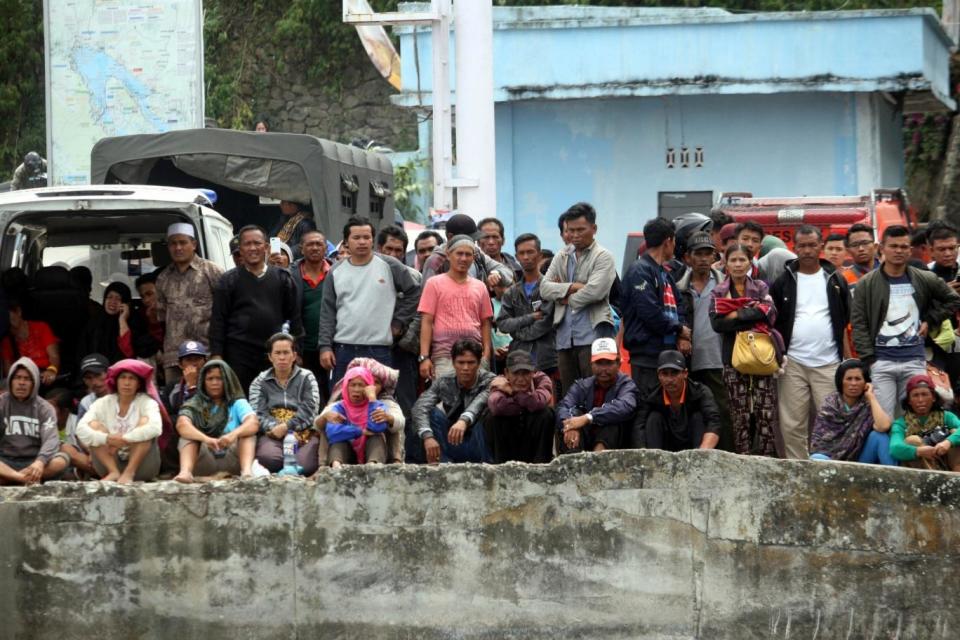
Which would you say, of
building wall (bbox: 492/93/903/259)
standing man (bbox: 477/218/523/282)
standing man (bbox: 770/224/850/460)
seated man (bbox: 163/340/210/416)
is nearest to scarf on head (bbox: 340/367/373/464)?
seated man (bbox: 163/340/210/416)

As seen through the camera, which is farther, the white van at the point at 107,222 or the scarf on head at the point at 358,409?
the white van at the point at 107,222

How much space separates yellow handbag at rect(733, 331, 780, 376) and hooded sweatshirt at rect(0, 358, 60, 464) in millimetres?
4235

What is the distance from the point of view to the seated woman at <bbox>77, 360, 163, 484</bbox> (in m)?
9.04

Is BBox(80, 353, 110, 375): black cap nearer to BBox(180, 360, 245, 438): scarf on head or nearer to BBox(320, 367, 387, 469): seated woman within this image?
BBox(180, 360, 245, 438): scarf on head

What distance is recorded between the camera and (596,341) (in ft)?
30.9

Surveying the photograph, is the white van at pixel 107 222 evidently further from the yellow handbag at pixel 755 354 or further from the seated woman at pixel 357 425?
the yellow handbag at pixel 755 354

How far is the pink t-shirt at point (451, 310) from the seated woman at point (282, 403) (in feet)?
2.93

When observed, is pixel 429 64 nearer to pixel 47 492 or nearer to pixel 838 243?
pixel 838 243

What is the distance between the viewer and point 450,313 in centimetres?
992

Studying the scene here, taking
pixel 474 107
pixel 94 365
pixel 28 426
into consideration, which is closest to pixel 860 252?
pixel 474 107

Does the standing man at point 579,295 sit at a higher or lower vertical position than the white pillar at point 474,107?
lower

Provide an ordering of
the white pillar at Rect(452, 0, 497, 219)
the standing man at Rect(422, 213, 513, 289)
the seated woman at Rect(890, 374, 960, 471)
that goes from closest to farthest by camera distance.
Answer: the seated woman at Rect(890, 374, 960, 471) → the standing man at Rect(422, 213, 513, 289) → the white pillar at Rect(452, 0, 497, 219)

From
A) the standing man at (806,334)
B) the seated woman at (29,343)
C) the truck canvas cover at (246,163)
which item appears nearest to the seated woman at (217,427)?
the seated woman at (29,343)

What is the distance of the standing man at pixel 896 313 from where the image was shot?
930cm
